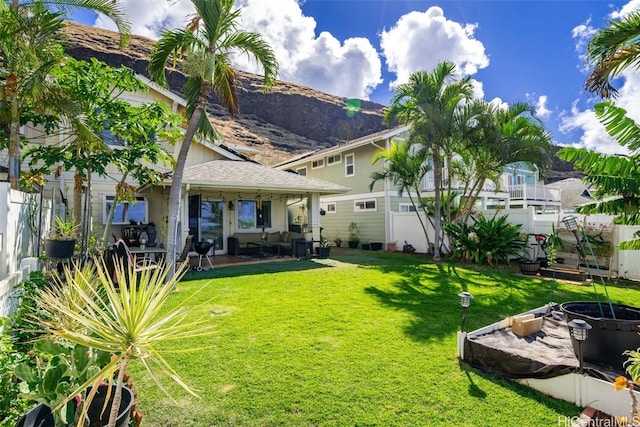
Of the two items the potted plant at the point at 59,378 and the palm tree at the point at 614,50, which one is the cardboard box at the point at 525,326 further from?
the potted plant at the point at 59,378

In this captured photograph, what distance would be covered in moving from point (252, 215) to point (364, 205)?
6630mm

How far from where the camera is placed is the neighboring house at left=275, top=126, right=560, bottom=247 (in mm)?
17266

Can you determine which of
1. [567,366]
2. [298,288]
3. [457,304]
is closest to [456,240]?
[457,304]

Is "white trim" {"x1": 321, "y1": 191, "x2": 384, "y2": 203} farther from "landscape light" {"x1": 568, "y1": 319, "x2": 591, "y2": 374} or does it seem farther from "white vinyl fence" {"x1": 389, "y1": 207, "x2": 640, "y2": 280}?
"landscape light" {"x1": 568, "y1": 319, "x2": 591, "y2": 374}

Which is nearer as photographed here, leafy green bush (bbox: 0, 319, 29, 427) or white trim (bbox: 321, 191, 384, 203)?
leafy green bush (bbox: 0, 319, 29, 427)

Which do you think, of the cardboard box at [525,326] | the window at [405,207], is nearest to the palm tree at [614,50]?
the cardboard box at [525,326]

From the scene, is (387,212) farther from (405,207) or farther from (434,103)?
(434,103)

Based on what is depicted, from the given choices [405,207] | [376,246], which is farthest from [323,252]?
[405,207]

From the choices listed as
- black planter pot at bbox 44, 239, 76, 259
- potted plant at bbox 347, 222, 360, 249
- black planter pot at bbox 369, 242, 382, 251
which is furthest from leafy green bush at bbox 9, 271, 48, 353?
potted plant at bbox 347, 222, 360, 249

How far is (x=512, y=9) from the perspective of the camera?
37.2 feet

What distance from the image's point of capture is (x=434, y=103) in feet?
40.1

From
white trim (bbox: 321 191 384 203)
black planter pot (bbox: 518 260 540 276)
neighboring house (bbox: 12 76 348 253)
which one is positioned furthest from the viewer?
white trim (bbox: 321 191 384 203)

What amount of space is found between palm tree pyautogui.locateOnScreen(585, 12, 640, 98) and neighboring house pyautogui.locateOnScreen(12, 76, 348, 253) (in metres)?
8.75

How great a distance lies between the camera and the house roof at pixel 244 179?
1096 centimetres
